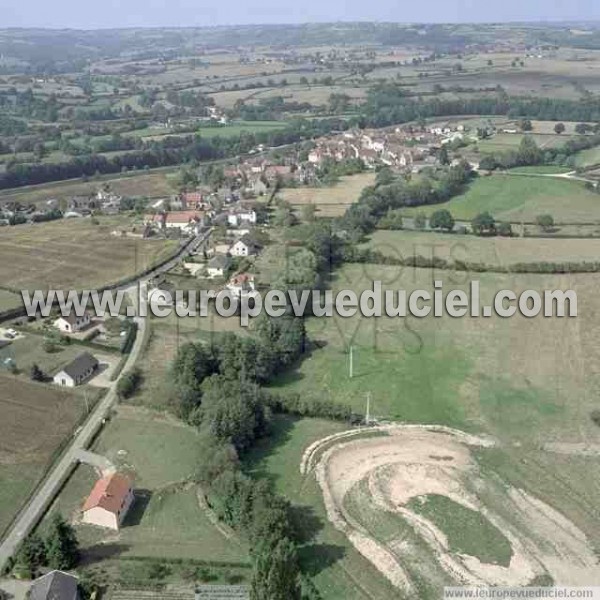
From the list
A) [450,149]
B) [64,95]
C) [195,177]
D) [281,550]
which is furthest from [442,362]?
[64,95]

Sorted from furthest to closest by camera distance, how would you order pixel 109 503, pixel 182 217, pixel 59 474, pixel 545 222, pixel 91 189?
pixel 91 189
pixel 182 217
pixel 545 222
pixel 59 474
pixel 109 503

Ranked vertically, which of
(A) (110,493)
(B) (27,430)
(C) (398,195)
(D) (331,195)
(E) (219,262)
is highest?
(A) (110,493)

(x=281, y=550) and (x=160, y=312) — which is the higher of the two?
(x=281, y=550)

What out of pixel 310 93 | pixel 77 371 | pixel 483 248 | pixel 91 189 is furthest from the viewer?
pixel 310 93

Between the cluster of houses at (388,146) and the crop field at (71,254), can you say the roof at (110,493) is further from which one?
the cluster of houses at (388,146)

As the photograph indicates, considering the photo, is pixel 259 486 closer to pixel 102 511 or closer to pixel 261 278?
pixel 102 511

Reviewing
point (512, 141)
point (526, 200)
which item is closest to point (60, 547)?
point (526, 200)

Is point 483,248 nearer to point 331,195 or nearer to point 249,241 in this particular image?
point 249,241

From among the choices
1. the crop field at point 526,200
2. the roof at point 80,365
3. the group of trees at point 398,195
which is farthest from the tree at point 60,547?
the crop field at point 526,200
